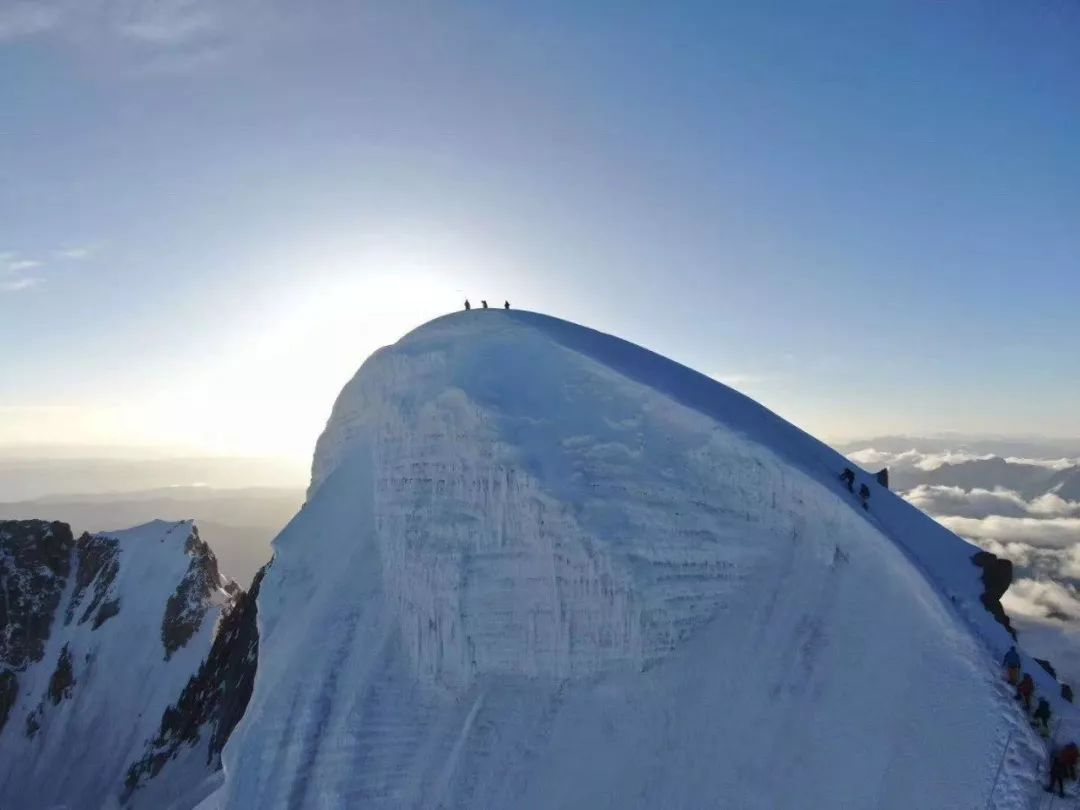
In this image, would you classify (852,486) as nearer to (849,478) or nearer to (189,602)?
(849,478)

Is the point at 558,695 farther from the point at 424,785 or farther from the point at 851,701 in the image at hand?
the point at 851,701

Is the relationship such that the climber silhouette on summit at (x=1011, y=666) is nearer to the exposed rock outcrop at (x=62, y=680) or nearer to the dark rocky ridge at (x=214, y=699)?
the dark rocky ridge at (x=214, y=699)

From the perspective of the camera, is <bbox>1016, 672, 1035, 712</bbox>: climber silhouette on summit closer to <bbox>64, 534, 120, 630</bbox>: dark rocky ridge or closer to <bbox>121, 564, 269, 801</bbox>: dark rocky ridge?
<bbox>121, 564, 269, 801</bbox>: dark rocky ridge

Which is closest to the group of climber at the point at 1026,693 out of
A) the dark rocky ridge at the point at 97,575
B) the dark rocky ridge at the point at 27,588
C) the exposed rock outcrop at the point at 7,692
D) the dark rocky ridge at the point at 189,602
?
the dark rocky ridge at the point at 189,602

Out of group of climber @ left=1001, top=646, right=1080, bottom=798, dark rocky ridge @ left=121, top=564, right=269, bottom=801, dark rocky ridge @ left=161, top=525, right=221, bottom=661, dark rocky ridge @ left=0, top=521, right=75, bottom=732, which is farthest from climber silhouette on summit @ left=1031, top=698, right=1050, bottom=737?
dark rocky ridge @ left=0, top=521, right=75, bottom=732

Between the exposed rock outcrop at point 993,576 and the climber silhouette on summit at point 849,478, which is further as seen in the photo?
the climber silhouette on summit at point 849,478

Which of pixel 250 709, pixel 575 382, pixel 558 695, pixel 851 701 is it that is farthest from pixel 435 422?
pixel 851 701
